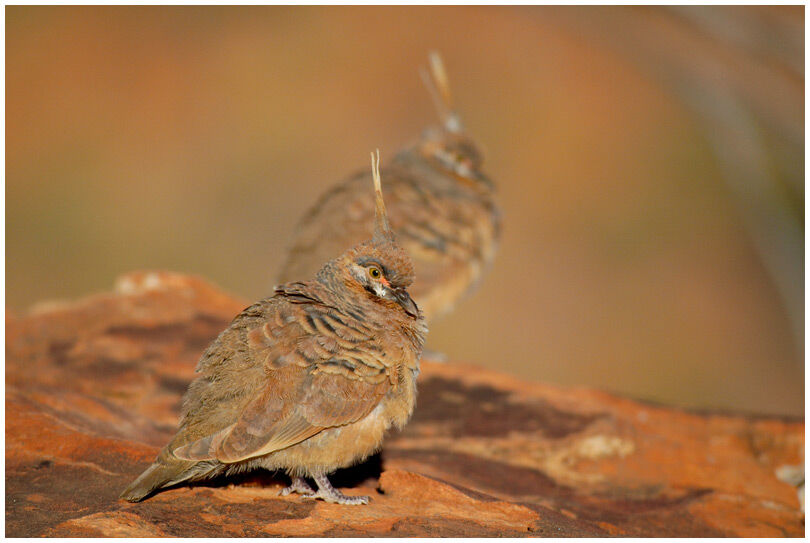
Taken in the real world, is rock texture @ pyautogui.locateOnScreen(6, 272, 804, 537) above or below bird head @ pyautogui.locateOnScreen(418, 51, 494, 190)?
below

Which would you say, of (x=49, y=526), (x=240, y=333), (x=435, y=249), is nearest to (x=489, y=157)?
(x=435, y=249)

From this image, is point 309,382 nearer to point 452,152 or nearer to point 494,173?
point 452,152

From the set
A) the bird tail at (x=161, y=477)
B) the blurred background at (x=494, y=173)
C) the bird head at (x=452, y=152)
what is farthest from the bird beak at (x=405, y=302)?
the blurred background at (x=494, y=173)

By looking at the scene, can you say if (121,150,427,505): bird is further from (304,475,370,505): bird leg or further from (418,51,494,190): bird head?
(418,51,494,190): bird head

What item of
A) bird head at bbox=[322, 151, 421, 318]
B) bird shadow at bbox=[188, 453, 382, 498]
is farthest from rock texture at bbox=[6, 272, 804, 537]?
bird head at bbox=[322, 151, 421, 318]

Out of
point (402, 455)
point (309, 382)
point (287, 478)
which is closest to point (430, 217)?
point (402, 455)

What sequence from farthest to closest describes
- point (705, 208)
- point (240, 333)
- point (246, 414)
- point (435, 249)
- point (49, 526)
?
point (705, 208) → point (435, 249) → point (240, 333) → point (246, 414) → point (49, 526)

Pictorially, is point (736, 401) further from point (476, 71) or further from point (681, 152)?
point (476, 71)
